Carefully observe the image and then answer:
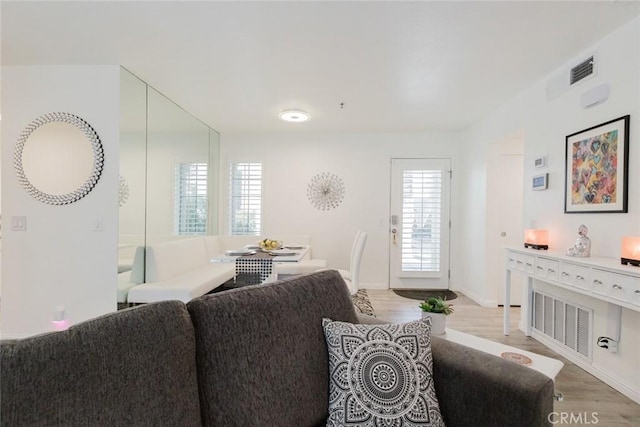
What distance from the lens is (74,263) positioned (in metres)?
2.87

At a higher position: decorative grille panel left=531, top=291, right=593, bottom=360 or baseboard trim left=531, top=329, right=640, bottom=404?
decorative grille panel left=531, top=291, right=593, bottom=360

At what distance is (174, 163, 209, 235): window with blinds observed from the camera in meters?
4.18

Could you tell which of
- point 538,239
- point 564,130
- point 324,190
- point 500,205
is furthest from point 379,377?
point 324,190

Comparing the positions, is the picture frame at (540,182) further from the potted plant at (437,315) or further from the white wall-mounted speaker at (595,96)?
the potted plant at (437,315)

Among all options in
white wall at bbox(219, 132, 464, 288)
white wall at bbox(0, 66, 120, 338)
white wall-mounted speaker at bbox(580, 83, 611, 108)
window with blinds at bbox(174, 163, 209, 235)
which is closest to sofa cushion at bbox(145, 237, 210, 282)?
window with blinds at bbox(174, 163, 209, 235)

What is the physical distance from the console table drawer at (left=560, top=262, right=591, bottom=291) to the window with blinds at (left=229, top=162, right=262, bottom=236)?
13.2ft

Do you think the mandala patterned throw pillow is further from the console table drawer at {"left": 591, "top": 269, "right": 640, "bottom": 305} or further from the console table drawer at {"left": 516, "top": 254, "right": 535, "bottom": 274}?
the console table drawer at {"left": 516, "top": 254, "right": 535, "bottom": 274}

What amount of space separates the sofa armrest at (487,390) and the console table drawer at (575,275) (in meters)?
1.57

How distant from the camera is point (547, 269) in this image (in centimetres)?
259

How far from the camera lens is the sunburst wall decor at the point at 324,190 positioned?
16.8 feet

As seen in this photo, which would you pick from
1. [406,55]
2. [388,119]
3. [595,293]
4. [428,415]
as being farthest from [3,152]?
[595,293]

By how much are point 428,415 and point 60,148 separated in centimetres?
353

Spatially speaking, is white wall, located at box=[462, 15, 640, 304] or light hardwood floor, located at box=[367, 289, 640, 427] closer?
light hardwood floor, located at box=[367, 289, 640, 427]

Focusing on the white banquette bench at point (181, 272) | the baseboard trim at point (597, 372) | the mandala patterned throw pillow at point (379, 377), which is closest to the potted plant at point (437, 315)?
the mandala patterned throw pillow at point (379, 377)
